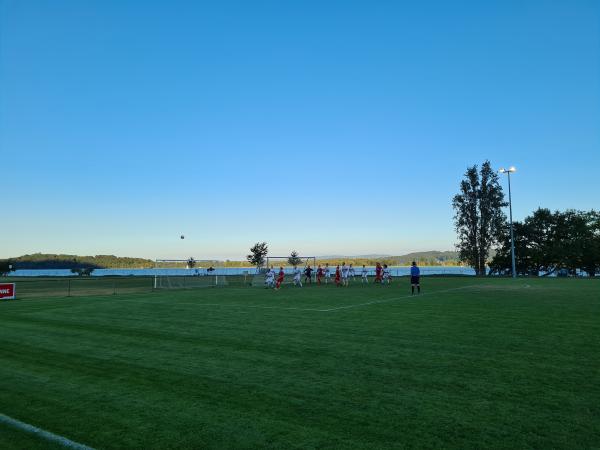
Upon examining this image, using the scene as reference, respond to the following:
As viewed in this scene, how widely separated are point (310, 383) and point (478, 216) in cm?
6175

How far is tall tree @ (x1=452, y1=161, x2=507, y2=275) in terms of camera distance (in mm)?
60906

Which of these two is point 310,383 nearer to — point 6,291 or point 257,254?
point 6,291

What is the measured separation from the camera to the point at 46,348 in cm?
953

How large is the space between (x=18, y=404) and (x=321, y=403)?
13.7ft

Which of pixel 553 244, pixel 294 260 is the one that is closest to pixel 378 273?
pixel 294 260

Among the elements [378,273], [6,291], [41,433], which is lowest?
[41,433]

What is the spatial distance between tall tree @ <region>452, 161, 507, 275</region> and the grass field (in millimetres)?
51820

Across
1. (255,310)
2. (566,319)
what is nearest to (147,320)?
(255,310)

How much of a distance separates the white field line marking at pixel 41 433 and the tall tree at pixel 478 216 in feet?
207

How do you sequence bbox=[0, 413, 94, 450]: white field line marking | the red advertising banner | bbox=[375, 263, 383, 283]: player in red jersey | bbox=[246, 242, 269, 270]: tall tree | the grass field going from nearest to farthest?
bbox=[0, 413, 94, 450]: white field line marking → the grass field → the red advertising banner → bbox=[375, 263, 383, 283]: player in red jersey → bbox=[246, 242, 269, 270]: tall tree

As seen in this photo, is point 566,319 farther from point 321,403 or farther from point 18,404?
point 18,404

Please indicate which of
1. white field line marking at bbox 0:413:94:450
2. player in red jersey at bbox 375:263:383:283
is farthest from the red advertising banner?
player in red jersey at bbox 375:263:383:283

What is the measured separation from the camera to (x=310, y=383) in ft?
21.0

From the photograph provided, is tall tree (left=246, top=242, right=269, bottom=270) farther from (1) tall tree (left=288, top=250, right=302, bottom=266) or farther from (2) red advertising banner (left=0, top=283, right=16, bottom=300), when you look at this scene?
(2) red advertising banner (left=0, top=283, right=16, bottom=300)
